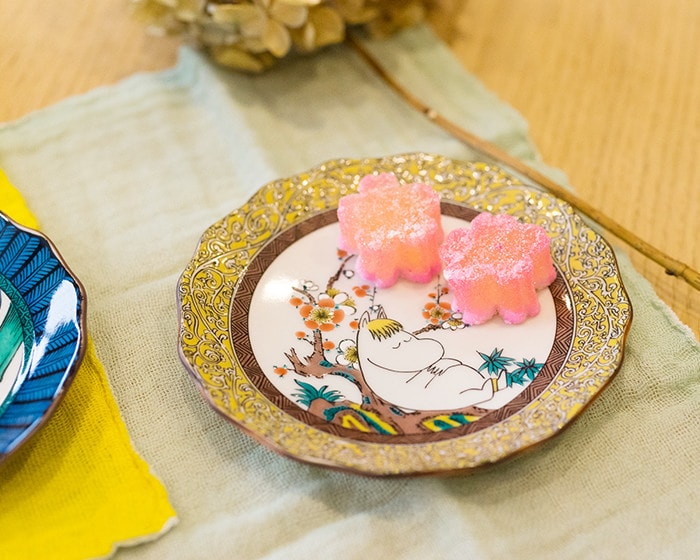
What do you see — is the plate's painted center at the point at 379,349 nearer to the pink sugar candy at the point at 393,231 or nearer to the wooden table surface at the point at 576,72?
the pink sugar candy at the point at 393,231

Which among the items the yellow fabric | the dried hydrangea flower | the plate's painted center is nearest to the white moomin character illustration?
the plate's painted center

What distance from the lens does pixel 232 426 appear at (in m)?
0.78

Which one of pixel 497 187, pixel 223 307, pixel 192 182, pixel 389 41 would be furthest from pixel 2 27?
pixel 497 187

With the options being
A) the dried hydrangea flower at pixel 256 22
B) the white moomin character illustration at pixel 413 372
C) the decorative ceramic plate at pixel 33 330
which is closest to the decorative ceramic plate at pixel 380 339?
the white moomin character illustration at pixel 413 372

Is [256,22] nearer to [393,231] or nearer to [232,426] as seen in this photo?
[393,231]

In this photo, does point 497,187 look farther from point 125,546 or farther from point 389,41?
point 125,546

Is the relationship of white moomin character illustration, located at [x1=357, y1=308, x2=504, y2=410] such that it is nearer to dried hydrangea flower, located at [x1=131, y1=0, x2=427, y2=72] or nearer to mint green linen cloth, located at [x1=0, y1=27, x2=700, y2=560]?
mint green linen cloth, located at [x1=0, y1=27, x2=700, y2=560]

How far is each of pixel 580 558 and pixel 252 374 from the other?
345mm

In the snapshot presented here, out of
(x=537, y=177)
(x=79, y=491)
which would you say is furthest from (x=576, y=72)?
(x=79, y=491)

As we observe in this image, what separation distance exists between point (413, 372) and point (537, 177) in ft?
1.17

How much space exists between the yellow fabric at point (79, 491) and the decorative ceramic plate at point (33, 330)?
0.10 ft

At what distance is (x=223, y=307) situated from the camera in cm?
83

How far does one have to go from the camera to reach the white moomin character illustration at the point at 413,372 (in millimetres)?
757

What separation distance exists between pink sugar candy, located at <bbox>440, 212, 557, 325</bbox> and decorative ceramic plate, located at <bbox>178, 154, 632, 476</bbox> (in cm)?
2
